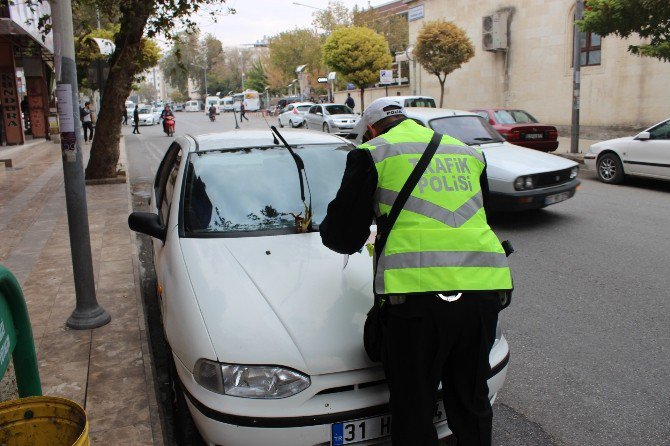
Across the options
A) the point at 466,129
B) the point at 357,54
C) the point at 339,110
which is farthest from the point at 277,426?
the point at 357,54

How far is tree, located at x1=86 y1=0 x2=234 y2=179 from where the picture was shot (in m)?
10.9

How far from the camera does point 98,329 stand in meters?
4.42

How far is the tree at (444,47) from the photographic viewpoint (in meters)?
24.9

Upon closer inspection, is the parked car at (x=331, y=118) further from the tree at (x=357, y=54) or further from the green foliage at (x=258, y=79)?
the green foliage at (x=258, y=79)

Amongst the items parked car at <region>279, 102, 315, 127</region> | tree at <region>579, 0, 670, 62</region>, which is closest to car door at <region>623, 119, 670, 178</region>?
tree at <region>579, 0, 670, 62</region>

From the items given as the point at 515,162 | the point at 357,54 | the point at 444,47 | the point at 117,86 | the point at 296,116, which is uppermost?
the point at 357,54

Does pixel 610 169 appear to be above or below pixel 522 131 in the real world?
below

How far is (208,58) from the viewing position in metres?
111

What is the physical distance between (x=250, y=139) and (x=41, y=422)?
2.84 m

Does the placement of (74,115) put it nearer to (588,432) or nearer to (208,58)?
(588,432)

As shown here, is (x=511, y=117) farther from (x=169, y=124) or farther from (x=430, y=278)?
(x=169, y=124)

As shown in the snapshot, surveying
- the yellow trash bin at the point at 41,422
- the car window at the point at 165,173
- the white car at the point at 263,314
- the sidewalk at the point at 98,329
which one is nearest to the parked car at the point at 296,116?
the sidewalk at the point at 98,329

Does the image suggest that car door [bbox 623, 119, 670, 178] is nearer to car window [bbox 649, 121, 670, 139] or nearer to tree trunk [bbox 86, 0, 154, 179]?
car window [bbox 649, 121, 670, 139]

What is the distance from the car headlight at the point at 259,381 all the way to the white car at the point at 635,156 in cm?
990
